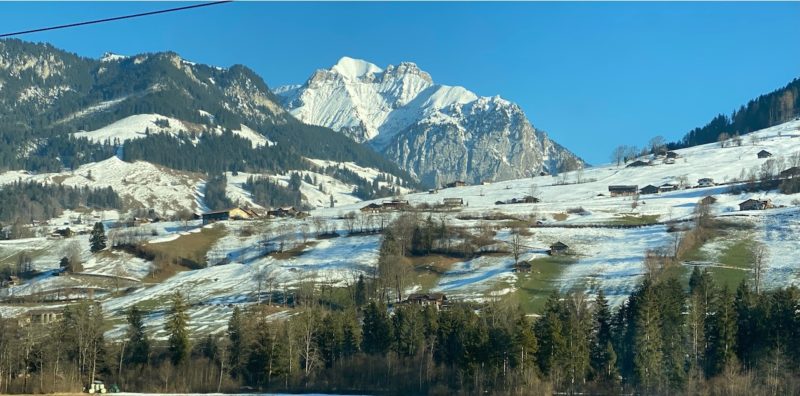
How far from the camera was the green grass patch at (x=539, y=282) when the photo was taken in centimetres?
12619

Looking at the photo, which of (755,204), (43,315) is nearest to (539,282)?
(755,204)

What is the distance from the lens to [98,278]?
166 meters

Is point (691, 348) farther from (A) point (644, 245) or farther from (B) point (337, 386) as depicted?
(A) point (644, 245)

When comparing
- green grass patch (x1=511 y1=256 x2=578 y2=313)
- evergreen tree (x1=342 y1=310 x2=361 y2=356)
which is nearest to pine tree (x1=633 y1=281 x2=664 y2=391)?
evergreen tree (x1=342 y1=310 x2=361 y2=356)

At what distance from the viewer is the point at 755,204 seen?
7047 inches

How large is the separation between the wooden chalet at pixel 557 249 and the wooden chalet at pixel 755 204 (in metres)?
43.0

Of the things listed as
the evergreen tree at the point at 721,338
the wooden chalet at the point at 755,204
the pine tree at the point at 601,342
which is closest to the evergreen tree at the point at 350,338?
the pine tree at the point at 601,342

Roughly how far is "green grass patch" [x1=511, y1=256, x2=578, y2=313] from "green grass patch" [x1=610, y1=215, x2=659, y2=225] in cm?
2769

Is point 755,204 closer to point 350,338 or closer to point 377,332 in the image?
point 377,332

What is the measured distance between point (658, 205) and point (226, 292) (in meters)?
94.0

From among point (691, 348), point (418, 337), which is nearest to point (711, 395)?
point (691, 348)

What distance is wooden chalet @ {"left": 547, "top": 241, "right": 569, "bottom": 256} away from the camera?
156500 mm

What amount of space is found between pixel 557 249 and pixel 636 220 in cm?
2849

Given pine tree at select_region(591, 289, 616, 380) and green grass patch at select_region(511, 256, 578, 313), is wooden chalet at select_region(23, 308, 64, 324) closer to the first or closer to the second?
green grass patch at select_region(511, 256, 578, 313)
